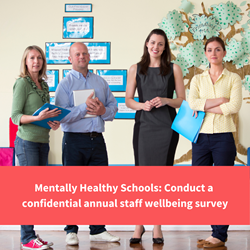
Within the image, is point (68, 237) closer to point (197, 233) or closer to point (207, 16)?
point (197, 233)

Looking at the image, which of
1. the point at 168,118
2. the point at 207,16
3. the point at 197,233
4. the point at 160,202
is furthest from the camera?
the point at 207,16

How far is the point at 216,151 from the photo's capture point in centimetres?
202

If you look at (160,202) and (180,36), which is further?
(180,36)

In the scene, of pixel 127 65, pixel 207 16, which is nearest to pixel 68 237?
pixel 127 65

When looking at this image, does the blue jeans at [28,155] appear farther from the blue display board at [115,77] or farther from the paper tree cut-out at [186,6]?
the paper tree cut-out at [186,6]

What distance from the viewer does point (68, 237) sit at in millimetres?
2139

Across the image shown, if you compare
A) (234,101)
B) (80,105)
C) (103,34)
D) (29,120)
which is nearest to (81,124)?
(80,105)

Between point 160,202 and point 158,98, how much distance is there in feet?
2.33

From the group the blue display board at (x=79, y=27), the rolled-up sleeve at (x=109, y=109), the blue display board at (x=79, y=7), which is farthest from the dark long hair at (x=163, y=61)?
the blue display board at (x=79, y=7)

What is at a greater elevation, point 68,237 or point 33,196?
point 33,196

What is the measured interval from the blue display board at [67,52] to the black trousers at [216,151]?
1996 mm

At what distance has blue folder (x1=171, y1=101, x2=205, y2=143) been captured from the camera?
2.05 meters

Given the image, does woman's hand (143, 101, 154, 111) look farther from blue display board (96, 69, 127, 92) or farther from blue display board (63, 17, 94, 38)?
blue display board (63, 17, 94, 38)

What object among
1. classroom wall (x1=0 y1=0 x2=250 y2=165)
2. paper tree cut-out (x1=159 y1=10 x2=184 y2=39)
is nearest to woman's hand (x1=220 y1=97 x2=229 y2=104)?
classroom wall (x1=0 y1=0 x2=250 y2=165)
